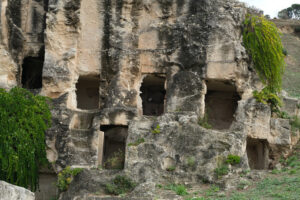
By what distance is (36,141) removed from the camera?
16.0 meters

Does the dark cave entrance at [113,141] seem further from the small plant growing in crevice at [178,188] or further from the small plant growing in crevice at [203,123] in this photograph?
the small plant growing in crevice at [178,188]

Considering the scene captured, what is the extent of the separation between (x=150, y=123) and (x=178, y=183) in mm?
2839

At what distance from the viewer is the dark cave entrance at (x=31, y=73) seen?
65.5ft

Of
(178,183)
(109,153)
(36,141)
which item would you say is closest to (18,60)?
(36,141)

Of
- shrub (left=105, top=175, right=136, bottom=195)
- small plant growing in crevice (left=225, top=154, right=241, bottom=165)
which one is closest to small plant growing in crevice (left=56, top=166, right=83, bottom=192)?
shrub (left=105, top=175, right=136, bottom=195)

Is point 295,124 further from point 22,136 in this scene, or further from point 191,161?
point 22,136

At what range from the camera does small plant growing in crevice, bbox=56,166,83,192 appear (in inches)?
572

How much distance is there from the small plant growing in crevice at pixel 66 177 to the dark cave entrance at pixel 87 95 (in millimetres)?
6298

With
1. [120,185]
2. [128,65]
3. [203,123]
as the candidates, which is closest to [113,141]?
[128,65]

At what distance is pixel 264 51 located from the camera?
18516mm

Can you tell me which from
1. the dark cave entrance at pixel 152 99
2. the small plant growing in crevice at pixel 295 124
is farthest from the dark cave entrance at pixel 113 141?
the small plant growing in crevice at pixel 295 124

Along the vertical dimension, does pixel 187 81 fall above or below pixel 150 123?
above

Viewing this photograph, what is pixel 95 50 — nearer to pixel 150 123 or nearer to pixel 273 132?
pixel 150 123

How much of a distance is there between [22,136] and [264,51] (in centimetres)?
1010
